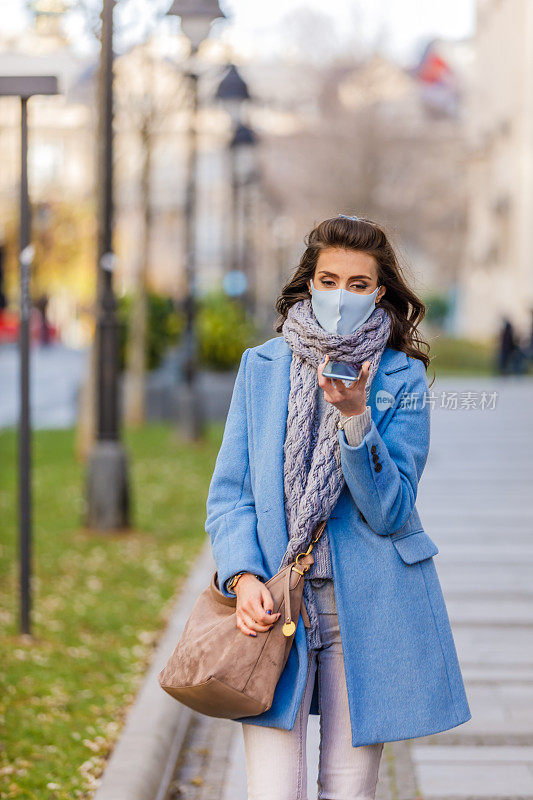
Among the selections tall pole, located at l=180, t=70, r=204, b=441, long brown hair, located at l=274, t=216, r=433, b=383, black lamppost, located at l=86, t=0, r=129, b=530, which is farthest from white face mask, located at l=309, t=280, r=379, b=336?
tall pole, located at l=180, t=70, r=204, b=441

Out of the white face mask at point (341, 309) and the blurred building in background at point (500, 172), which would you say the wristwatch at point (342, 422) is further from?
the blurred building in background at point (500, 172)

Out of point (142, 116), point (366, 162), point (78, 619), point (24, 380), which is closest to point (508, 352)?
point (366, 162)

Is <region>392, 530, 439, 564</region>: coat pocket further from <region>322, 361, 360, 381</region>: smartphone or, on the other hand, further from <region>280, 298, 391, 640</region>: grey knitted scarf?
<region>322, 361, 360, 381</region>: smartphone

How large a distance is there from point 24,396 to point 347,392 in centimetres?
396


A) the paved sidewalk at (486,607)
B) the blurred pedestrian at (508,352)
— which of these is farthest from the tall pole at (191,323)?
the blurred pedestrian at (508,352)

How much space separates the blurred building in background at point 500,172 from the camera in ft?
127

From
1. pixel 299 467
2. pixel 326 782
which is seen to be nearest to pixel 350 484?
pixel 299 467

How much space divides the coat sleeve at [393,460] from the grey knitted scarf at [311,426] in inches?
2.9

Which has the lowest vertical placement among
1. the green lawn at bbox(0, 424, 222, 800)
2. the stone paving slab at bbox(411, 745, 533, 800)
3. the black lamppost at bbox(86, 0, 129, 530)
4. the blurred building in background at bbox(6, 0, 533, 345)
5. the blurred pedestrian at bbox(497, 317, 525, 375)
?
the blurred pedestrian at bbox(497, 317, 525, 375)

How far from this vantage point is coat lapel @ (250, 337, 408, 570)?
264cm

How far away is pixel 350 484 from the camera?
8.39 feet

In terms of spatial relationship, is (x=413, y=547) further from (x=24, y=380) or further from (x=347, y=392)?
(x=24, y=380)

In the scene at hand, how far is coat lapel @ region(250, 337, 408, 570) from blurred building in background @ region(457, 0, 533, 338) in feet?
108

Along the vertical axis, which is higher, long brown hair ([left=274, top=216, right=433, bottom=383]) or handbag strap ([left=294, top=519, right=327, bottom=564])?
long brown hair ([left=274, top=216, right=433, bottom=383])
